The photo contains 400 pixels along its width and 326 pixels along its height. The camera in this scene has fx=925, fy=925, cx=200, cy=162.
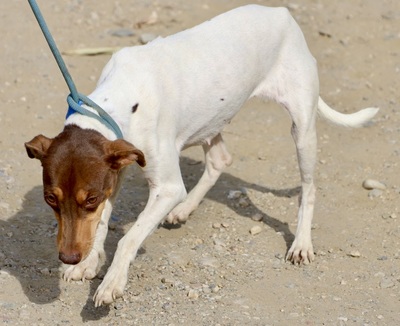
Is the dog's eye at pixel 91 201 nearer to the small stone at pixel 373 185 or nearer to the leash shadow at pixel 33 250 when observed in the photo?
the leash shadow at pixel 33 250

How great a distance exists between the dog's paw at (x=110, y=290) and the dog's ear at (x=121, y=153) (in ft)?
2.46

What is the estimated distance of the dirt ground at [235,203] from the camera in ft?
19.6

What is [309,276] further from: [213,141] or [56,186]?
[56,186]

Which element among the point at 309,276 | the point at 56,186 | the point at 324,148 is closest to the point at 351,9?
the point at 324,148

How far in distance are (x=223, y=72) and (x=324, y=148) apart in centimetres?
252

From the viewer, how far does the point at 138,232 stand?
5.85 m

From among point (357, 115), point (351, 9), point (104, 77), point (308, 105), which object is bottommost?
point (351, 9)

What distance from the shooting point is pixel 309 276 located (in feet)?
21.4

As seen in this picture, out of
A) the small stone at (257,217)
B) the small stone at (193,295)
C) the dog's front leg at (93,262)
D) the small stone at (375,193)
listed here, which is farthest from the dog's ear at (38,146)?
the small stone at (375,193)

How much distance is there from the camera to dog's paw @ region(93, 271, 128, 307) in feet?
18.2

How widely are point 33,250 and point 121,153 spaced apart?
5.53ft

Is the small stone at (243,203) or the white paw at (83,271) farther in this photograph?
the small stone at (243,203)

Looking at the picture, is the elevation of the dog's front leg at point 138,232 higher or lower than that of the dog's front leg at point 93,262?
higher

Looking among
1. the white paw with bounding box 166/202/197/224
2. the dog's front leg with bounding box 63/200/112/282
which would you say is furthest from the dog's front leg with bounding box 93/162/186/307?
the white paw with bounding box 166/202/197/224
